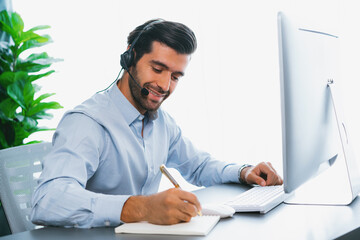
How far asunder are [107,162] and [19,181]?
0.39 metres

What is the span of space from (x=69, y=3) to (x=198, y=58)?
4.05 ft

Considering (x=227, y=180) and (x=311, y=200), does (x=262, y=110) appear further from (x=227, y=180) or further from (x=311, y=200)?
(x=311, y=200)

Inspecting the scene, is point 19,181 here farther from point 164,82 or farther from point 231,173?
point 231,173

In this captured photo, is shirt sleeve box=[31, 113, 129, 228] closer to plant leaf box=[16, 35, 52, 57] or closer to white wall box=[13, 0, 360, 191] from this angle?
white wall box=[13, 0, 360, 191]

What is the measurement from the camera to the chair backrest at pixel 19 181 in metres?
1.50

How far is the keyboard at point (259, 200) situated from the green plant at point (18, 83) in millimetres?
2107

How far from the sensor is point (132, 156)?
4.81 feet

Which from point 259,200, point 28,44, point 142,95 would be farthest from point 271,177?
point 28,44

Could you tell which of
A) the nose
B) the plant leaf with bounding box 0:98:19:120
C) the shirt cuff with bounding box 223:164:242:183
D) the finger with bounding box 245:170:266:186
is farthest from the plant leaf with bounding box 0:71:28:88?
the finger with bounding box 245:170:266:186

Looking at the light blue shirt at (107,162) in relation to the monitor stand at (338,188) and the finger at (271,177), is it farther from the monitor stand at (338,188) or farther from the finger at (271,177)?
the monitor stand at (338,188)

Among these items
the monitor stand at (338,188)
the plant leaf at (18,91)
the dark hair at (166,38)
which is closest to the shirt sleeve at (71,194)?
the dark hair at (166,38)

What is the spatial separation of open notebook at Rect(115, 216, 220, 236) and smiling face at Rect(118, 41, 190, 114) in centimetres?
61

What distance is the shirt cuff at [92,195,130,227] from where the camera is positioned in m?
1.03

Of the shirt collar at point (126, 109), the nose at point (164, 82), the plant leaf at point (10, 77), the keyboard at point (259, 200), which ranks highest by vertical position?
the nose at point (164, 82)
